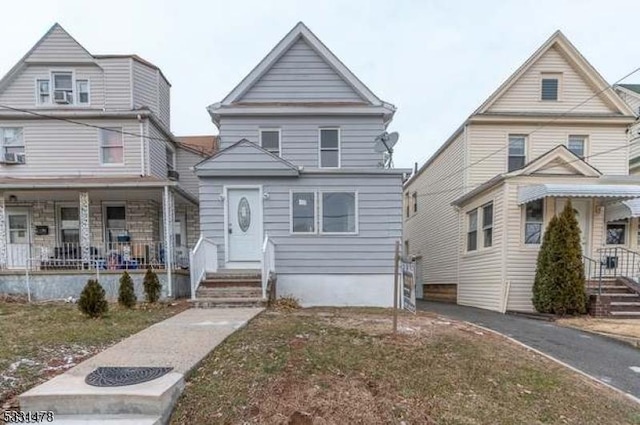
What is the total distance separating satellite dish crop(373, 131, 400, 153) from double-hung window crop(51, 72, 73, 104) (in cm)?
1047

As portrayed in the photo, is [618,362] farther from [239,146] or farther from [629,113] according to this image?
[629,113]

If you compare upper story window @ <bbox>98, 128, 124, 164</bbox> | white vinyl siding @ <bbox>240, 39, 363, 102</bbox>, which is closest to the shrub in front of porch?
white vinyl siding @ <bbox>240, 39, 363, 102</bbox>

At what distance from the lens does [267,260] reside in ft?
27.9

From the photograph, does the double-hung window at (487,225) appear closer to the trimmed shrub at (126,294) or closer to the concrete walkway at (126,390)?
the concrete walkway at (126,390)

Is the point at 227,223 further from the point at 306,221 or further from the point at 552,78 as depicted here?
the point at 552,78

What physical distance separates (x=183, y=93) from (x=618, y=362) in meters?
19.2

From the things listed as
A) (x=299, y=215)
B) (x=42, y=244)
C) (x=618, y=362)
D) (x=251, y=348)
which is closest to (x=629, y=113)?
(x=618, y=362)

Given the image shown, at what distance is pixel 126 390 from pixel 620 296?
1140 centimetres

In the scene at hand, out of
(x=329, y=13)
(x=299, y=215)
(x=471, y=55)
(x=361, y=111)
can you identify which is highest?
(x=329, y=13)

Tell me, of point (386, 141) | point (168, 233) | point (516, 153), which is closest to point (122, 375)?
point (168, 233)

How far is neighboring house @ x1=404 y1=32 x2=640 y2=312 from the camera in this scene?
32.9ft

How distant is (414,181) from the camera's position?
62.8ft

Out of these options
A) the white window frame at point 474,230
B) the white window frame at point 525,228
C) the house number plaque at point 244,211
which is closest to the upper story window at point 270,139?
the house number plaque at point 244,211

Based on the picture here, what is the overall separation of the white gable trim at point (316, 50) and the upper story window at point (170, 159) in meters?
4.88
